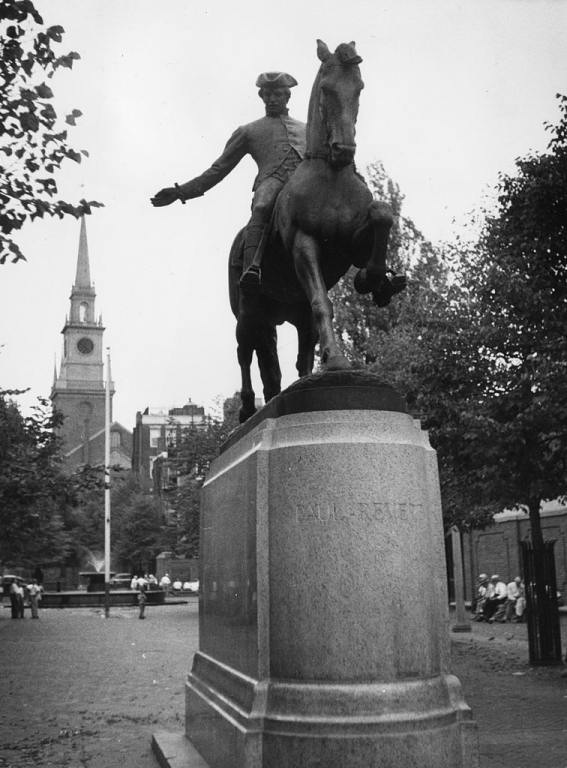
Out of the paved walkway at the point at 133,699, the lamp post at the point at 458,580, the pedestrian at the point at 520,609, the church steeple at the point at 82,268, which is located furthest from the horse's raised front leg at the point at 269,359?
the church steeple at the point at 82,268

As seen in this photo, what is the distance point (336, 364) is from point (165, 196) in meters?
2.63

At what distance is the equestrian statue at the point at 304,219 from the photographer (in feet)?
21.0

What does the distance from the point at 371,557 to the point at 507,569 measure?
3233 centimetres

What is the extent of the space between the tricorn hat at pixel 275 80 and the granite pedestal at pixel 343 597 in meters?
3.03

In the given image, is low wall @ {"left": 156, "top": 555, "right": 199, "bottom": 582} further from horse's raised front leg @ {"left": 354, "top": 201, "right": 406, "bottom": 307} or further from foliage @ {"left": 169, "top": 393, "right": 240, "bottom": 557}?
horse's raised front leg @ {"left": 354, "top": 201, "right": 406, "bottom": 307}

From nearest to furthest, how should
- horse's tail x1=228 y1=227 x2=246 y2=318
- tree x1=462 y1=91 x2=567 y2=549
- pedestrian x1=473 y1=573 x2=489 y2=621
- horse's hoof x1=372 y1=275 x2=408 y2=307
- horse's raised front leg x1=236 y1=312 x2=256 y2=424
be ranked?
horse's hoof x1=372 y1=275 x2=408 y2=307, horse's tail x1=228 y1=227 x2=246 y2=318, horse's raised front leg x1=236 y1=312 x2=256 y2=424, tree x1=462 y1=91 x2=567 y2=549, pedestrian x1=473 y1=573 x2=489 y2=621

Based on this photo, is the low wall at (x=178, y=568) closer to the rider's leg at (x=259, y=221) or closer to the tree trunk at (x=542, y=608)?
the tree trunk at (x=542, y=608)

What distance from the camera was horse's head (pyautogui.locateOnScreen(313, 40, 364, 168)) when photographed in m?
6.34

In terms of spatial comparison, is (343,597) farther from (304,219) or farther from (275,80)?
(275,80)

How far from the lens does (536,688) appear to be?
13469 mm

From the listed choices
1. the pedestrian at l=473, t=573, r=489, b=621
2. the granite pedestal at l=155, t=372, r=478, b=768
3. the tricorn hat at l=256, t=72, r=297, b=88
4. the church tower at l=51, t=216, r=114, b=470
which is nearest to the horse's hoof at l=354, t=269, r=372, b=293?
the granite pedestal at l=155, t=372, r=478, b=768

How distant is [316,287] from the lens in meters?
6.53

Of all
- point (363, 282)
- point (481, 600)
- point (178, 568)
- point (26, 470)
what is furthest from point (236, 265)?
point (178, 568)

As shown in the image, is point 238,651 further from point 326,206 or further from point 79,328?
point 79,328
